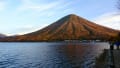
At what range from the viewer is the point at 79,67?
4447cm

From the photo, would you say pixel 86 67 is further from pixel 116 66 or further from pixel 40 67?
pixel 116 66

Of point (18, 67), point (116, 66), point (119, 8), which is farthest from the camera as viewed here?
point (18, 67)

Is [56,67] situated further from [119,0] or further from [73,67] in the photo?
[119,0]

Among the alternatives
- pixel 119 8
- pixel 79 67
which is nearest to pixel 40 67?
pixel 79 67

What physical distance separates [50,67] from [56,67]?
1208 mm

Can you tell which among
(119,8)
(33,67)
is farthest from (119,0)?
(33,67)

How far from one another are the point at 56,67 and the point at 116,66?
19410mm

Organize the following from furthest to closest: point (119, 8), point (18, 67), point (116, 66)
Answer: point (18, 67), point (119, 8), point (116, 66)

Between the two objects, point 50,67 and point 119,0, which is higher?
point 119,0

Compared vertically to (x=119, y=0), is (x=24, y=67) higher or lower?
lower

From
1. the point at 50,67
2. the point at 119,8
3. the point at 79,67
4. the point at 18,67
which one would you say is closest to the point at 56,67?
the point at 50,67

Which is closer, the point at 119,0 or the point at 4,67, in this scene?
the point at 119,0

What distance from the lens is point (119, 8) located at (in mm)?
43219

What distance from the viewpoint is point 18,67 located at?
46.1 m
